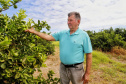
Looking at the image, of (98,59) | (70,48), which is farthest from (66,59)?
(98,59)

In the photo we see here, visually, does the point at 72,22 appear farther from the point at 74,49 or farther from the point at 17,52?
the point at 17,52

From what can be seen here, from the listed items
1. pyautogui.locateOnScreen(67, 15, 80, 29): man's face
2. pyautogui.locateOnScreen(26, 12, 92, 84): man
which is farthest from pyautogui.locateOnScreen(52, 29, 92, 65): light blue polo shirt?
pyautogui.locateOnScreen(67, 15, 80, 29): man's face

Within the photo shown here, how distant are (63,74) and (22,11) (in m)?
1.78

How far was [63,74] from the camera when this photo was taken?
2.88 m

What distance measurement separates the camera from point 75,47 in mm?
2568

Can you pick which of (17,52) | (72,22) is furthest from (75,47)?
(17,52)

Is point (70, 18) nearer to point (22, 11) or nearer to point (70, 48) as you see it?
point (70, 48)

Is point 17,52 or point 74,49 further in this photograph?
point 74,49

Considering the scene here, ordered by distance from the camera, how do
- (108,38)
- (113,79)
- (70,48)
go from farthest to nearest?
(108,38)
(113,79)
(70,48)

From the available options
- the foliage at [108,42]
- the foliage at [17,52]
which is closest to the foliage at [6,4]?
the foliage at [17,52]

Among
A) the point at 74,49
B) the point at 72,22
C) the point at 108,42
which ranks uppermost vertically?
the point at 72,22

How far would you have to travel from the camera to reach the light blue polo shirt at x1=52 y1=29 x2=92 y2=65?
2568 millimetres

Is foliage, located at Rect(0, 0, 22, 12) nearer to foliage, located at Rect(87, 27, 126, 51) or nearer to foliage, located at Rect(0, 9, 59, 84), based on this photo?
foliage, located at Rect(0, 9, 59, 84)

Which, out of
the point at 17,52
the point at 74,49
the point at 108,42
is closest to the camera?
the point at 17,52
